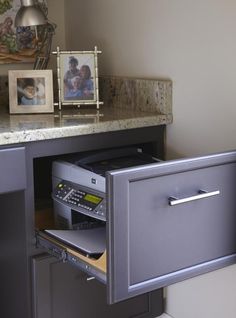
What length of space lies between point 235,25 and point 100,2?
0.74 m

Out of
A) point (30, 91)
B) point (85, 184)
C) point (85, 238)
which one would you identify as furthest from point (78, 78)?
point (85, 238)

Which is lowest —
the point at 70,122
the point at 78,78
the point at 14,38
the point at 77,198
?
the point at 77,198

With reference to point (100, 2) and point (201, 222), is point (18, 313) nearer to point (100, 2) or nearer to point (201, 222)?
point (201, 222)

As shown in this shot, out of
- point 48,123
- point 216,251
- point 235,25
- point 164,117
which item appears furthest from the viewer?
point 164,117

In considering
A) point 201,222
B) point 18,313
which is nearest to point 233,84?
point 201,222

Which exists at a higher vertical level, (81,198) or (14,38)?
(14,38)

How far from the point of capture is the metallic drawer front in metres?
1.61

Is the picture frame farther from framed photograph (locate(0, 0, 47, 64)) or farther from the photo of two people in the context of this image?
framed photograph (locate(0, 0, 47, 64))

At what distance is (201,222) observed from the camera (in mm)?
1425

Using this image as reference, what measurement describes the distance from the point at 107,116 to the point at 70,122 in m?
0.16

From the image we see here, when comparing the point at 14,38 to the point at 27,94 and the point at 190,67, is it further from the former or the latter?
the point at 190,67

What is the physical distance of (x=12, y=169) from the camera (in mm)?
1627

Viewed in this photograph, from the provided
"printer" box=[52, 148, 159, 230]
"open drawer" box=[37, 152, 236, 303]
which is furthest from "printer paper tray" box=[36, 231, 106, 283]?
"printer" box=[52, 148, 159, 230]

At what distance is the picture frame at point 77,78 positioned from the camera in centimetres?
207
